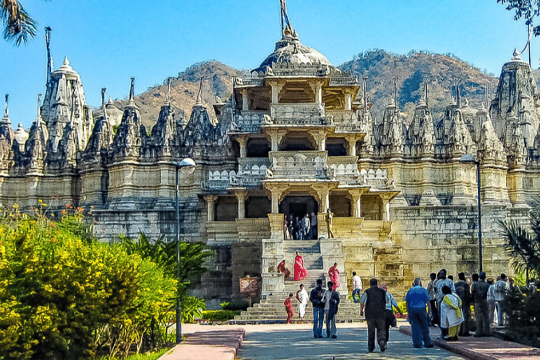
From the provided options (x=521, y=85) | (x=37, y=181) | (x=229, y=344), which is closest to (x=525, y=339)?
(x=229, y=344)

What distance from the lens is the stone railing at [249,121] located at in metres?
41.1

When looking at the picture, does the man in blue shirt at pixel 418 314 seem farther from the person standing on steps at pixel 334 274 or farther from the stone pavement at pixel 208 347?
the person standing on steps at pixel 334 274

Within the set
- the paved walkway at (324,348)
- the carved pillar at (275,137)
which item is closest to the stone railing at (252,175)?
the carved pillar at (275,137)

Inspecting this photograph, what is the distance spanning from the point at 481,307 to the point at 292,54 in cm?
2678

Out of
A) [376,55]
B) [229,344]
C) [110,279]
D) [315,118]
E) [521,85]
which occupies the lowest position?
[229,344]

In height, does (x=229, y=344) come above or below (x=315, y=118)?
below

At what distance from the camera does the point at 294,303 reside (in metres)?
29.9

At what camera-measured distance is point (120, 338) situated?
61.4ft

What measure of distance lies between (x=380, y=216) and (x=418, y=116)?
959 centimetres

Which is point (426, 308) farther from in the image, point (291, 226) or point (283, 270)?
point (291, 226)

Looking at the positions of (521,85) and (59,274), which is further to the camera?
(521,85)

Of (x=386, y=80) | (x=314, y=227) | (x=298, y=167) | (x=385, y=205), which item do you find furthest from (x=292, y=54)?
(x=386, y=80)

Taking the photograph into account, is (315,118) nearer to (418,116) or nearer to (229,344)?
(418,116)

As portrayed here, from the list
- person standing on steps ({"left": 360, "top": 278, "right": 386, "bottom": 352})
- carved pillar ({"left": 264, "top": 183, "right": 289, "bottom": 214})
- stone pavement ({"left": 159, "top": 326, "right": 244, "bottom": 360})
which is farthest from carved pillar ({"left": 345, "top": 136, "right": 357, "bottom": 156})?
person standing on steps ({"left": 360, "top": 278, "right": 386, "bottom": 352})
